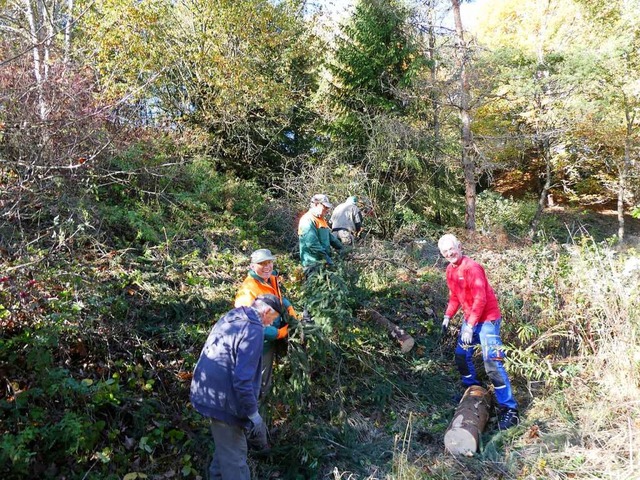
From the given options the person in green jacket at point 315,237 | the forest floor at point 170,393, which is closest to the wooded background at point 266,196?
the forest floor at point 170,393

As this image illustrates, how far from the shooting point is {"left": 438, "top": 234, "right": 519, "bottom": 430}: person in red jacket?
14.8 feet

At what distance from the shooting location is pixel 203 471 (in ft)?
12.2

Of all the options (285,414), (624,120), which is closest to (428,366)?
(285,414)

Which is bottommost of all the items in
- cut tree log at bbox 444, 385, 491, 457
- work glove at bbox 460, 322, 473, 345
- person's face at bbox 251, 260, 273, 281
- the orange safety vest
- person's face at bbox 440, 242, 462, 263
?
cut tree log at bbox 444, 385, 491, 457

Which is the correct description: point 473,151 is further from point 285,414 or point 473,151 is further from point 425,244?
point 285,414

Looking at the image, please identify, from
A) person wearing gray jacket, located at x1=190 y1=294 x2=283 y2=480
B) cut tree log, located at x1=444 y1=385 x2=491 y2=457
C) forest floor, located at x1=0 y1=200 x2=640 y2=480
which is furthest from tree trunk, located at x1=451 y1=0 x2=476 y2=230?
person wearing gray jacket, located at x1=190 y1=294 x2=283 y2=480

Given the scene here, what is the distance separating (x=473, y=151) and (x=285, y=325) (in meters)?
10.7

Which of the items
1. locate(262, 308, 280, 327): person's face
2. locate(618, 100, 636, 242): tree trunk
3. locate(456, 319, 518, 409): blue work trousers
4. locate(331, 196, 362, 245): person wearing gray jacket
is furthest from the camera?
locate(618, 100, 636, 242): tree trunk

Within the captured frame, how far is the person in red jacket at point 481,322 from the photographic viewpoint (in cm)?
450

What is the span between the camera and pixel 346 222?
25.5 feet

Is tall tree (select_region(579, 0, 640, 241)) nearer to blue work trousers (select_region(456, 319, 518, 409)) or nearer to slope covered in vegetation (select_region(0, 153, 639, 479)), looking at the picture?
slope covered in vegetation (select_region(0, 153, 639, 479))

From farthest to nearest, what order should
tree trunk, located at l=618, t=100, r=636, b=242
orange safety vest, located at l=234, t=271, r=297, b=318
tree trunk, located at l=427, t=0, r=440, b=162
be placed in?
tree trunk, located at l=618, t=100, r=636, b=242 → tree trunk, located at l=427, t=0, r=440, b=162 → orange safety vest, located at l=234, t=271, r=297, b=318

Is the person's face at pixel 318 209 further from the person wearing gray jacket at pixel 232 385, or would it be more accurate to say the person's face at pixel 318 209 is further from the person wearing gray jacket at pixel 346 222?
the person wearing gray jacket at pixel 232 385

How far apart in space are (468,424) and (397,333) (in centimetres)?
168
